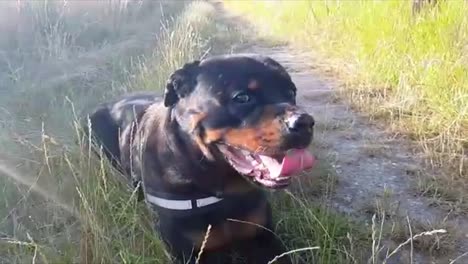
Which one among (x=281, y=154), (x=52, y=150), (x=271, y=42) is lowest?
(x=271, y=42)

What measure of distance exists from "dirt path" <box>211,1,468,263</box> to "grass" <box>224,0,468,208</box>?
0.11 m

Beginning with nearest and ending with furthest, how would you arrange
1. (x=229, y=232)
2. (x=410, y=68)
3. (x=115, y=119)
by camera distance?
1. (x=229, y=232)
2. (x=115, y=119)
3. (x=410, y=68)

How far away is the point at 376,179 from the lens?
10.5ft

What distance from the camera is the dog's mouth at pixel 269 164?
87.4 inches

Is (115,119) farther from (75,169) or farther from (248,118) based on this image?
(248,118)

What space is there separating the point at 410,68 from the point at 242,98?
212cm

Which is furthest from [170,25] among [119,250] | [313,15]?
[119,250]

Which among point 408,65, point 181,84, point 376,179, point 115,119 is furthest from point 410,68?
point 181,84

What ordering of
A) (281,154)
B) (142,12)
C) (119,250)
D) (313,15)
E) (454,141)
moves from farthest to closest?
1. (142,12)
2. (313,15)
3. (454,141)
4. (119,250)
5. (281,154)

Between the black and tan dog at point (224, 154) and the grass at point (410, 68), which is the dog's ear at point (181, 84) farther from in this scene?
the grass at point (410, 68)

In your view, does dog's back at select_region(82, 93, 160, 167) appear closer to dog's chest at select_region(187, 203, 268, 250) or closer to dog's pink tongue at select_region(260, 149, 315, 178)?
dog's chest at select_region(187, 203, 268, 250)

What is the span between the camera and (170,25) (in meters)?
7.13

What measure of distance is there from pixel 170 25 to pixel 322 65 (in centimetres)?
238

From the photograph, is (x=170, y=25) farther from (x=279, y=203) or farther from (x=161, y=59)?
(x=279, y=203)
